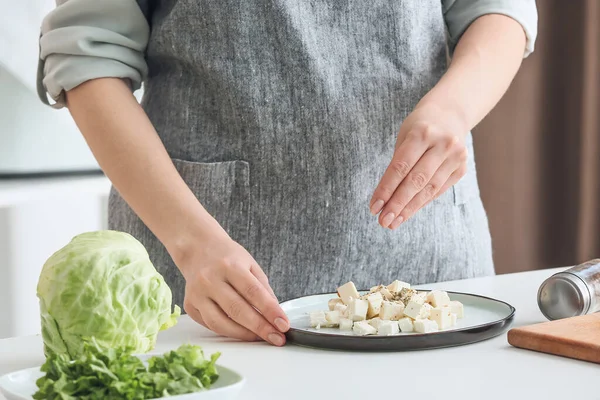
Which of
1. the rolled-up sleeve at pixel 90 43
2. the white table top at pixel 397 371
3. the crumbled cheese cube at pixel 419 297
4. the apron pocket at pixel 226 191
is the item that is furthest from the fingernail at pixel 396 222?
the rolled-up sleeve at pixel 90 43

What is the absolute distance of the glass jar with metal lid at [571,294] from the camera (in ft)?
3.33

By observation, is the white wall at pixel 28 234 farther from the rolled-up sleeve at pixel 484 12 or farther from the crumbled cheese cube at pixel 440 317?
the crumbled cheese cube at pixel 440 317

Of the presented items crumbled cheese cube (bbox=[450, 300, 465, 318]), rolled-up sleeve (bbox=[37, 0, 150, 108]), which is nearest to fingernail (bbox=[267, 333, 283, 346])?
crumbled cheese cube (bbox=[450, 300, 465, 318])

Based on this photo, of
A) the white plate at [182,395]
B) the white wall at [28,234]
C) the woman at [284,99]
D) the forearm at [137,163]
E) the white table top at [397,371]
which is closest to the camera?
the white plate at [182,395]

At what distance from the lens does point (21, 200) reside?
6.50ft

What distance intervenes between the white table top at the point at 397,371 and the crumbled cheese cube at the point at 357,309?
7cm

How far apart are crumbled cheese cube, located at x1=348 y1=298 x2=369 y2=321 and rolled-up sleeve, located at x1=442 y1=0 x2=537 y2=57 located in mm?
704

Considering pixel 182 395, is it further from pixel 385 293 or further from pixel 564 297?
pixel 564 297

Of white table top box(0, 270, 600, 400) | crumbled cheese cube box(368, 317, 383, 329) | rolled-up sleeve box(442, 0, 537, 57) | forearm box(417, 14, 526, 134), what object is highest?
rolled-up sleeve box(442, 0, 537, 57)

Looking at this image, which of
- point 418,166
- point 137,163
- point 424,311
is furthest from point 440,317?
point 137,163

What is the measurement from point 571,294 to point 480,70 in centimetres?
43

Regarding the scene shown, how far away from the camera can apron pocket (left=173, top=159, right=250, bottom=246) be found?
1337 mm

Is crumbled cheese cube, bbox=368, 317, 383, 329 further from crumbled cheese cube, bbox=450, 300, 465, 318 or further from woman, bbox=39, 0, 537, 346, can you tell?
woman, bbox=39, 0, 537, 346

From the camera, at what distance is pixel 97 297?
79 centimetres
